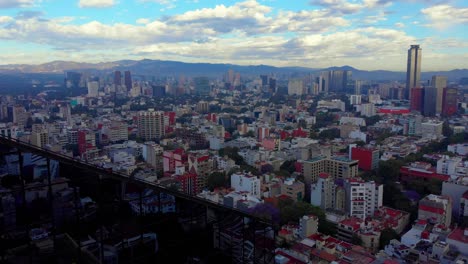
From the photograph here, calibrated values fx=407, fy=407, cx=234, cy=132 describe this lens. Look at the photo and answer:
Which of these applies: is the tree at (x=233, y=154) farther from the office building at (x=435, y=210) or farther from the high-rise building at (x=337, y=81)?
the high-rise building at (x=337, y=81)

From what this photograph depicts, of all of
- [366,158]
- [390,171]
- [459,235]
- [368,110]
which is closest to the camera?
[459,235]

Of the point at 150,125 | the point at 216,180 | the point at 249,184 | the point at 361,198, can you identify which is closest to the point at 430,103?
the point at 150,125

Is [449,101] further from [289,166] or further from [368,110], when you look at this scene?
[289,166]

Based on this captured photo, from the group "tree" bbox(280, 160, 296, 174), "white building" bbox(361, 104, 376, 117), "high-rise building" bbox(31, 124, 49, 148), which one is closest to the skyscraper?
"white building" bbox(361, 104, 376, 117)

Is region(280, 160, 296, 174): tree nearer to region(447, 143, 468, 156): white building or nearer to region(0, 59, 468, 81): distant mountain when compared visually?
region(447, 143, 468, 156): white building

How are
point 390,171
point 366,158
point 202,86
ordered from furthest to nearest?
point 202,86 < point 366,158 < point 390,171

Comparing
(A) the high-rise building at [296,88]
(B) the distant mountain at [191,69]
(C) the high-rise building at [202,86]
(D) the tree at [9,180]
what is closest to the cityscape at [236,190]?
(D) the tree at [9,180]
